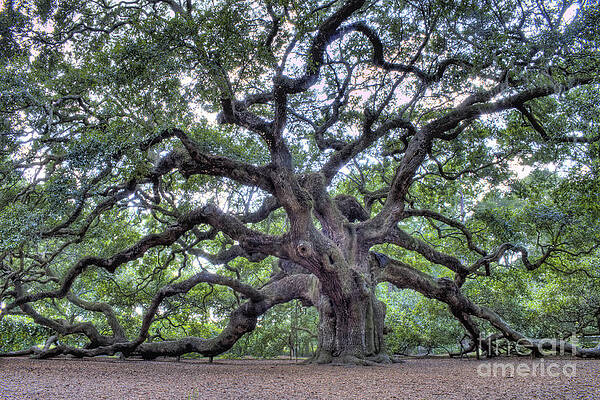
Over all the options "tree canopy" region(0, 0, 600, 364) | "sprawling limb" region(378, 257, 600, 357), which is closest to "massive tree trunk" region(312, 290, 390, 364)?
"tree canopy" region(0, 0, 600, 364)

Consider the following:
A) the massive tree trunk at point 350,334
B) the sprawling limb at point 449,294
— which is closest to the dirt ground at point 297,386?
the massive tree trunk at point 350,334

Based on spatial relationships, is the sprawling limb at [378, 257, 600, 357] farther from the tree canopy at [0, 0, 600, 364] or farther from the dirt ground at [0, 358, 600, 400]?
the dirt ground at [0, 358, 600, 400]

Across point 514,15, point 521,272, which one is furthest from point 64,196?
point 521,272

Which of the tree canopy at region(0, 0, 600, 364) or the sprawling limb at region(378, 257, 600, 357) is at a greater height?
the tree canopy at region(0, 0, 600, 364)

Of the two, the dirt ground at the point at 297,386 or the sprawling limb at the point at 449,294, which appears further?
the sprawling limb at the point at 449,294

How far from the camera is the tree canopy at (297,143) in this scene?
16.9 feet

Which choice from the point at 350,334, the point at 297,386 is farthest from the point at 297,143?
the point at 297,386

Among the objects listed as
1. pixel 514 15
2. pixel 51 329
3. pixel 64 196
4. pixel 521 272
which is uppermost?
pixel 514 15

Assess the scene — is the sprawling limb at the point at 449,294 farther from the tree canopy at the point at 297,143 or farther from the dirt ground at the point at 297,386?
the dirt ground at the point at 297,386

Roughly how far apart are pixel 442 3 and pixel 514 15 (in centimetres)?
184

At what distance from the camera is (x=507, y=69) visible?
5.61 m

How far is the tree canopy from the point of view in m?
5.15

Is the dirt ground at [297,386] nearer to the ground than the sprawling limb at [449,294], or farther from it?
nearer to the ground

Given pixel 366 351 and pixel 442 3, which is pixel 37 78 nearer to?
pixel 442 3
